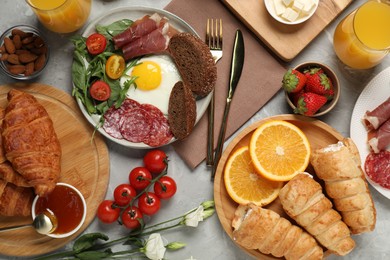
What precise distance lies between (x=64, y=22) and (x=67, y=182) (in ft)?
2.90

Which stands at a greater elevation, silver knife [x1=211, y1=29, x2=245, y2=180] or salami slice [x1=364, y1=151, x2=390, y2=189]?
salami slice [x1=364, y1=151, x2=390, y2=189]

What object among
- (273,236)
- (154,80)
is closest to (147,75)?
(154,80)

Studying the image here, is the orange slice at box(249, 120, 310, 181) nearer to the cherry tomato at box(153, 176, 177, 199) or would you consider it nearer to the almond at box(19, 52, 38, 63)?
the cherry tomato at box(153, 176, 177, 199)

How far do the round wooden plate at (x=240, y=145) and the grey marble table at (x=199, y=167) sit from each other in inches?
3.9

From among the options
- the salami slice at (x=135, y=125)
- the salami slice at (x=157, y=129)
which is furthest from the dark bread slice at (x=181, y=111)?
the salami slice at (x=135, y=125)

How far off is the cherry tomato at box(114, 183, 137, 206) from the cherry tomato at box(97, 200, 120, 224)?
1.6 inches

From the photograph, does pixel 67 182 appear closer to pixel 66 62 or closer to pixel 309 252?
pixel 66 62

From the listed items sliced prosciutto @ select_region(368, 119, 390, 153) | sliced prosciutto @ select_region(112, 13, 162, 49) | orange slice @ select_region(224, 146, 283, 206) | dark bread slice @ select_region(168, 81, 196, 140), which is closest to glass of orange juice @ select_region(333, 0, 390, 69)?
sliced prosciutto @ select_region(368, 119, 390, 153)

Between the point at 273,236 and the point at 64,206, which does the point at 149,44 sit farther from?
the point at 273,236

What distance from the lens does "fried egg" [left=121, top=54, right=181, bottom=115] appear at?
2.71 meters

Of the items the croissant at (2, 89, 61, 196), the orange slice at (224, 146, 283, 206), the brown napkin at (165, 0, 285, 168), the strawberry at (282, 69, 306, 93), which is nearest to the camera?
the croissant at (2, 89, 61, 196)

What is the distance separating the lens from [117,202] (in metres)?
2.71

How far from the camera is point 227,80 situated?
2.81 m

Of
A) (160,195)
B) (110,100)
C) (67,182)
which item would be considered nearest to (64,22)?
(110,100)
